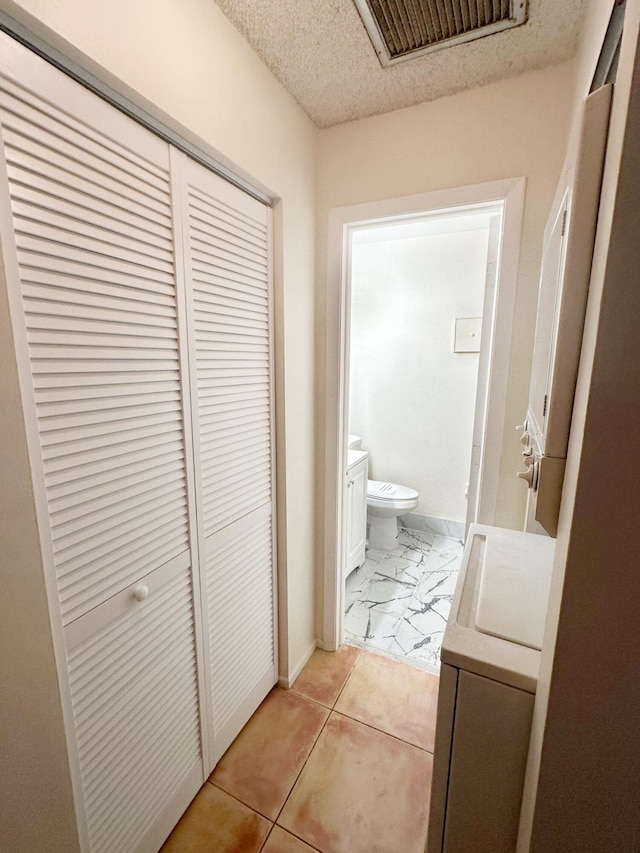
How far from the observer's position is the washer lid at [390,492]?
2816mm

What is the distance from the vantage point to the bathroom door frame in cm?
133

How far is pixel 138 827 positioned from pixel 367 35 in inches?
93.5

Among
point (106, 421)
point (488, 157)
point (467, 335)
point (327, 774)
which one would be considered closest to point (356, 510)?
point (327, 774)

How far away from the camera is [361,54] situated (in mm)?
1169

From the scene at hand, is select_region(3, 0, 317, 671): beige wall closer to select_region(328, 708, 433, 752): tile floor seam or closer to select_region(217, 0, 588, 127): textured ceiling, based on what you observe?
select_region(217, 0, 588, 127): textured ceiling

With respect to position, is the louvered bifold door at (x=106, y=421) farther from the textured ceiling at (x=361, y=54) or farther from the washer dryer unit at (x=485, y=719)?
the washer dryer unit at (x=485, y=719)

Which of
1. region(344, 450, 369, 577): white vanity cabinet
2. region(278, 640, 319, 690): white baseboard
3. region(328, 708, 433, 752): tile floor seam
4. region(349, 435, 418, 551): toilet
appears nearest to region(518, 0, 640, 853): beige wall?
region(328, 708, 433, 752): tile floor seam

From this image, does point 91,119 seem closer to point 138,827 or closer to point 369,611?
point 138,827

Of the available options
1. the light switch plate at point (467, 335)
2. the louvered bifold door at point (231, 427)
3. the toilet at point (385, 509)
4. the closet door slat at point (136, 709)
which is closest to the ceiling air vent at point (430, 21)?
the louvered bifold door at point (231, 427)

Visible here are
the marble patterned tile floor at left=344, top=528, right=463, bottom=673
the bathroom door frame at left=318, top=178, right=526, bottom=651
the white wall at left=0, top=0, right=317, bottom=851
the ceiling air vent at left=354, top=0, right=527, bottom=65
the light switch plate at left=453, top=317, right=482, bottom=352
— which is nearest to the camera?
the white wall at left=0, top=0, right=317, bottom=851

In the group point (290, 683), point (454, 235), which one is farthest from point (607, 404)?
point (454, 235)

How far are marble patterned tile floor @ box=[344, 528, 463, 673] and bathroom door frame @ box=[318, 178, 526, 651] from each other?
246 millimetres

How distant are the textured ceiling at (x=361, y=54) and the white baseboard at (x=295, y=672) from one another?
7.84 ft

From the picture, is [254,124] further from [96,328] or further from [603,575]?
[603,575]
